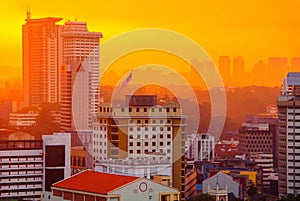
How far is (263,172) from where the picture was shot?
102ft

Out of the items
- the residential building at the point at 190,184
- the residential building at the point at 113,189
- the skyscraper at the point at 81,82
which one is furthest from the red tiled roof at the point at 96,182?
the skyscraper at the point at 81,82

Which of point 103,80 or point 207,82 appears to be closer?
point 207,82

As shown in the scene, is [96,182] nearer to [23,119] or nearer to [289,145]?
[289,145]

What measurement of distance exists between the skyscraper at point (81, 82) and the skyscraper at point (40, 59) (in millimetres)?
5459

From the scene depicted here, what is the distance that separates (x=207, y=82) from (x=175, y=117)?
12970 mm

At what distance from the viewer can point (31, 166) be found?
21.9 meters

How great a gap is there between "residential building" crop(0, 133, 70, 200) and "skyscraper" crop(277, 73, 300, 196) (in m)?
5.80

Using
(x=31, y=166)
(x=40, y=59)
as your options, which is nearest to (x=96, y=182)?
(x=31, y=166)

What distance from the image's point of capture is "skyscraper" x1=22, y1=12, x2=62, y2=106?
179 feet

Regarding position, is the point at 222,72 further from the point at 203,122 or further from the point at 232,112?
the point at 203,122

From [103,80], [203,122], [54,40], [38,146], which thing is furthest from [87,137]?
[54,40]

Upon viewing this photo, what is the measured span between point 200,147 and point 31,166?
1275 centimetres

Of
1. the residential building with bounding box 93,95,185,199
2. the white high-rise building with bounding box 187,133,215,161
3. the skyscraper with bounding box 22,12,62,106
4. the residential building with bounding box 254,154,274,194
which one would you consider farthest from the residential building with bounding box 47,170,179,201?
the skyscraper with bounding box 22,12,62,106

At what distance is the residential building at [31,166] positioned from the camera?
21641mm
